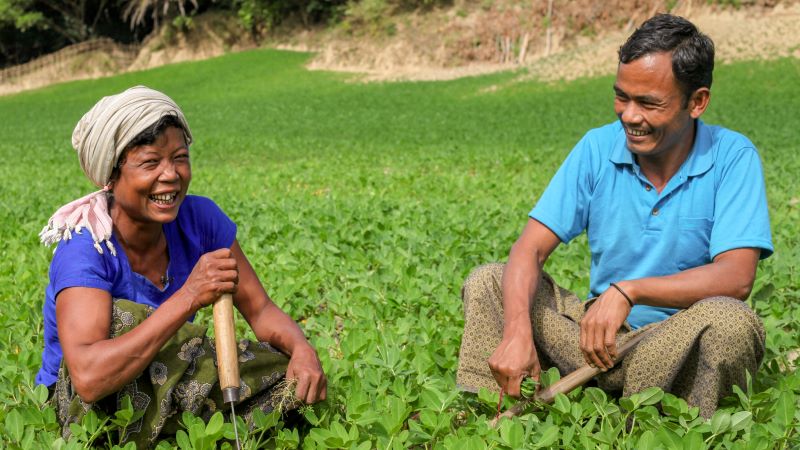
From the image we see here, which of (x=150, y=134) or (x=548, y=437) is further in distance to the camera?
(x=150, y=134)

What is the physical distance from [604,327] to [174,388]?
1341mm

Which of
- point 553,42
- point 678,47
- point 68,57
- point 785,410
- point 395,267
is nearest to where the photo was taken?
point 785,410

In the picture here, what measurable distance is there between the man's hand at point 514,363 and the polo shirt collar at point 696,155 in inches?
29.2

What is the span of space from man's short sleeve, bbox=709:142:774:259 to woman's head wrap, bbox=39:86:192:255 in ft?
6.02

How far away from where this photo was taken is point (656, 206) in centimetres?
335

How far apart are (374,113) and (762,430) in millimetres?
22958

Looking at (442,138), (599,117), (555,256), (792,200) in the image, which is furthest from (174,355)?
(599,117)

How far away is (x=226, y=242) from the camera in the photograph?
3359mm

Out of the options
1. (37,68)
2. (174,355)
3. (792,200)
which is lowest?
(37,68)

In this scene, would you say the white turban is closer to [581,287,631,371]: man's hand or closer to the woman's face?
the woman's face

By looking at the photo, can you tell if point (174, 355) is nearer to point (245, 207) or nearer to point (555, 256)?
point (555, 256)

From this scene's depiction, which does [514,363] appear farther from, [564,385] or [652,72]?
[652,72]

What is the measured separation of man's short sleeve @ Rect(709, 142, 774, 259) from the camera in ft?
10.4

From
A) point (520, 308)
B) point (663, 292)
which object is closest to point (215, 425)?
point (520, 308)
